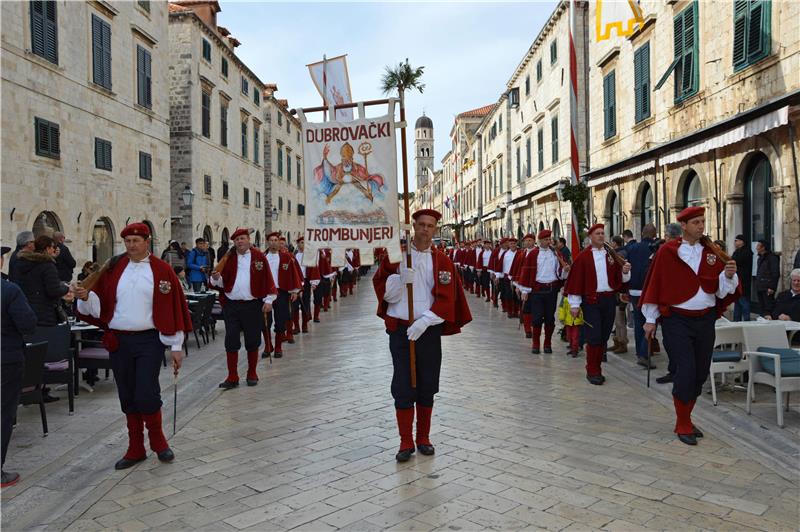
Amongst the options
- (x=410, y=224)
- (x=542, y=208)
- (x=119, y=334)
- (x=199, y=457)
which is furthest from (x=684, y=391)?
(x=542, y=208)

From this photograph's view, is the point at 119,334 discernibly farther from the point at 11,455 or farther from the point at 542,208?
the point at 542,208

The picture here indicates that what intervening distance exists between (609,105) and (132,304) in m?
18.9

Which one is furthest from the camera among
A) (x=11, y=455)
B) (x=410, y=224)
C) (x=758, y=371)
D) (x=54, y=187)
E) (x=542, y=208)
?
(x=542, y=208)

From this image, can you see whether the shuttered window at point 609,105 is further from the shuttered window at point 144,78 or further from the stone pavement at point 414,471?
the shuttered window at point 144,78

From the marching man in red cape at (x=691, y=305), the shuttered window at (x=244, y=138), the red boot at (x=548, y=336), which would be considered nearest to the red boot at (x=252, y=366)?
the red boot at (x=548, y=336)

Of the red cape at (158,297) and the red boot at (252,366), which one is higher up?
the red cape at (158,297)

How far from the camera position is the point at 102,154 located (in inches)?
716

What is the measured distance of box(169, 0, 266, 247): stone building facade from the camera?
25.5 metres

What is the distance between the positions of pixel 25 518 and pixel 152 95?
65.3 feet

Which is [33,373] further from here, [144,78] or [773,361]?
[144,78]

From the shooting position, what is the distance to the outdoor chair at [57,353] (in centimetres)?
643

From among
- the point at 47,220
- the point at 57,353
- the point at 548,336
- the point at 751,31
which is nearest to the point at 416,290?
the point at 57,353

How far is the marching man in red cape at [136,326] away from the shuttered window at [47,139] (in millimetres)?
12129

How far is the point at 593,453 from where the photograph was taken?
5141 millimetres
